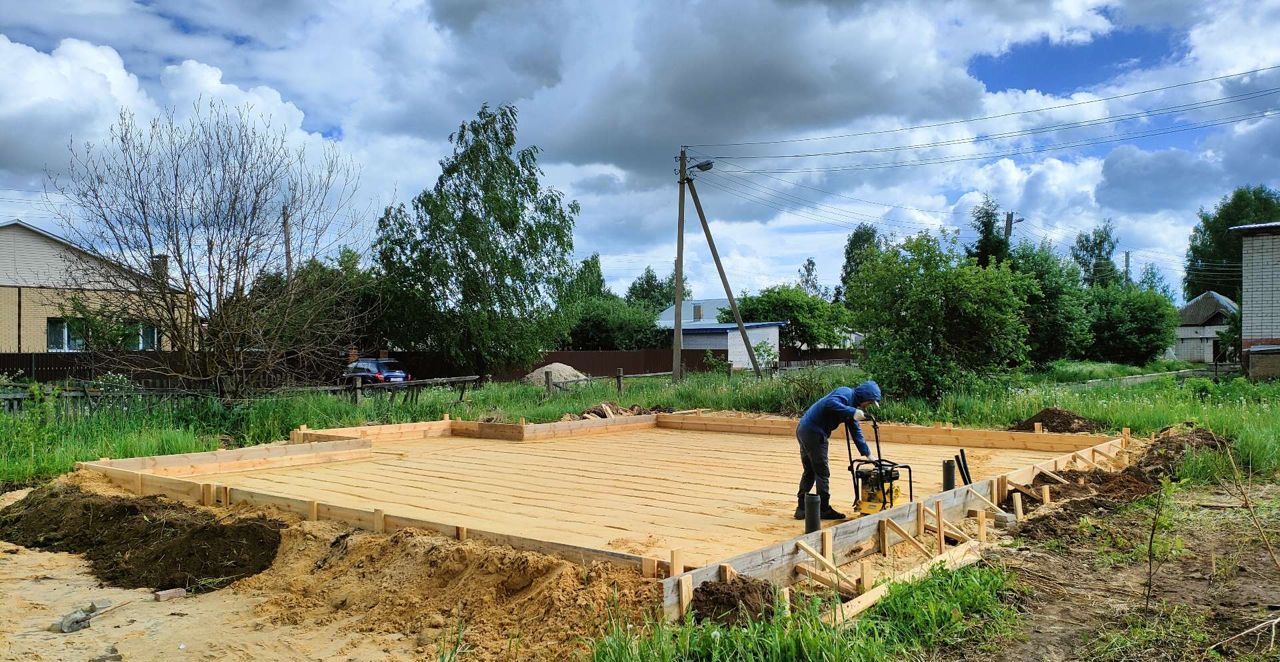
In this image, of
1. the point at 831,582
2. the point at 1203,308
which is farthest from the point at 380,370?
the point at 1203,308

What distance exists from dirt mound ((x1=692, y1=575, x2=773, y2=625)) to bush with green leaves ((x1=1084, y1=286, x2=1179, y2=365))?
27.7 m

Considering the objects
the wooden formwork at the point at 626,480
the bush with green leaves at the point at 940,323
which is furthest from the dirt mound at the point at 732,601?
the bush with green leaves at the point at 940,323

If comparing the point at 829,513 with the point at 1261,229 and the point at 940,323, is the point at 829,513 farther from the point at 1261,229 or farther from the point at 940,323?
the point at 1261,229

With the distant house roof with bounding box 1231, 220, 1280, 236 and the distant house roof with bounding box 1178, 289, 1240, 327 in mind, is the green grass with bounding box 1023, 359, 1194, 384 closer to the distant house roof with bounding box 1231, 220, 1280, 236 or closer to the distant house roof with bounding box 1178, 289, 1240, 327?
the distant house roof with bounding box 1231, 220, 1280, 236

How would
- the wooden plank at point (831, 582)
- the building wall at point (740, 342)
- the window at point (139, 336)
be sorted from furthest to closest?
the building wall at point (740, 342), the window at point (139, 336), the wooden plank at point (831, 582)

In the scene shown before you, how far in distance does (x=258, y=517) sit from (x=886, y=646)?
441 centimetres

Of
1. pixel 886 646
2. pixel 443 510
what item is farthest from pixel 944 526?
pixel 443 510

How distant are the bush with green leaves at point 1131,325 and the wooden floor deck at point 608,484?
22394 millimetres

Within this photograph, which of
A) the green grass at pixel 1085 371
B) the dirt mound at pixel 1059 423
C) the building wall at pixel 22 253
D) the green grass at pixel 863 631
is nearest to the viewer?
the green grass at pixel 863 631

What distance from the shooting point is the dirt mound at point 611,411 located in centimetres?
1260

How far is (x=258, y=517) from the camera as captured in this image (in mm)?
5910

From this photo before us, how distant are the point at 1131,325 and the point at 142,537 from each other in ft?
97.8

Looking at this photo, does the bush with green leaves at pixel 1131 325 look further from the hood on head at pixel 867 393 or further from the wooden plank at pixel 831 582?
the wooden plank at pixel 831 582

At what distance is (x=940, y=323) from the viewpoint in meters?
13.2
